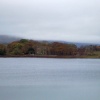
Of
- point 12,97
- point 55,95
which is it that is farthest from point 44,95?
point 12,97

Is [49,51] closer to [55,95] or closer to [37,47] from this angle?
[37,47]

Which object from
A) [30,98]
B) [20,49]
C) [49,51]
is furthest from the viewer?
[49,51]

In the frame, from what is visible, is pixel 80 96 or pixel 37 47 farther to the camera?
pixel 37 47

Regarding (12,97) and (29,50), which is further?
(29,50)

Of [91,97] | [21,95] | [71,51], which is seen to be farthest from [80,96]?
[71,51]

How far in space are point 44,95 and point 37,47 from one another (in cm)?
1137

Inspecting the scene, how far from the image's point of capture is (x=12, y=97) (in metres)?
5.82

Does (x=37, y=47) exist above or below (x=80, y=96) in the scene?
above

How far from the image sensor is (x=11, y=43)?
56.1ft

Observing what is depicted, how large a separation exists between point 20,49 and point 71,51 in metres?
3.64

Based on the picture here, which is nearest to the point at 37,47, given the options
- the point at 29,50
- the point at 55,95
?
the point at 29,50

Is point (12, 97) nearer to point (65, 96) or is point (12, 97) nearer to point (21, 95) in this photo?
point (21, 95)

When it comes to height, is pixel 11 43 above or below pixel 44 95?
above

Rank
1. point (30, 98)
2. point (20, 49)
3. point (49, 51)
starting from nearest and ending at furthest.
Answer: point (30, 98) → point (20, 49) → point (49, 51)
